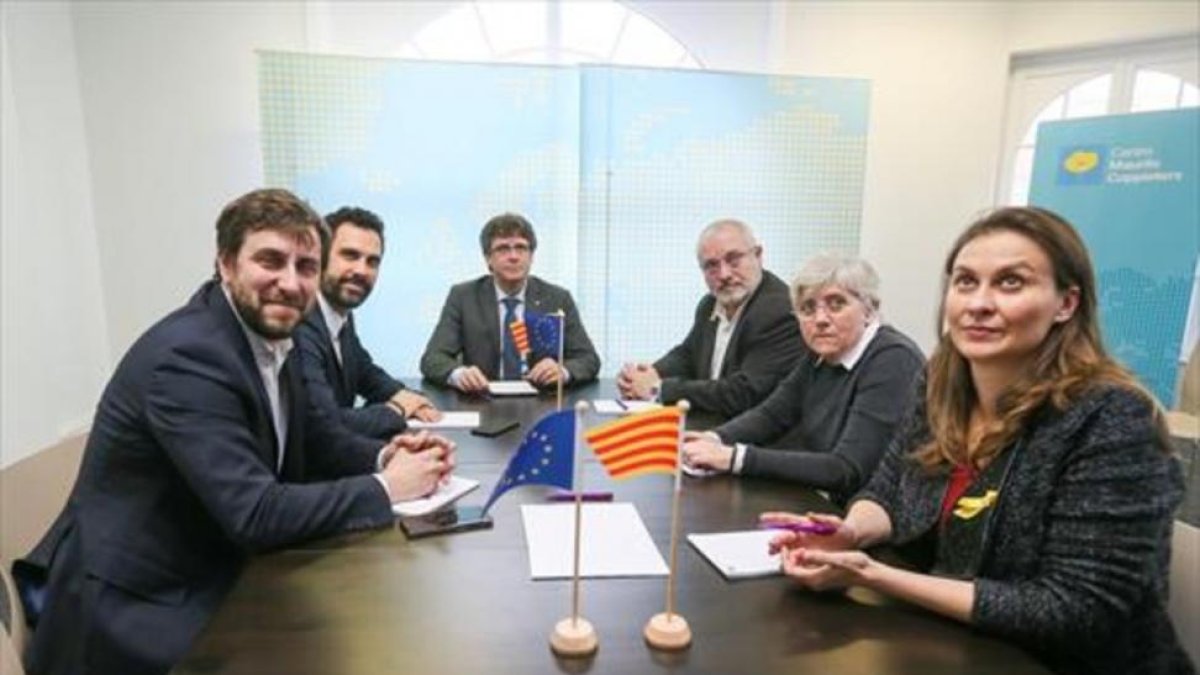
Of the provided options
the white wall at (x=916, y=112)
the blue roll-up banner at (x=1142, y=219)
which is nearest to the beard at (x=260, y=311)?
the white wall at (x=916, y=112)

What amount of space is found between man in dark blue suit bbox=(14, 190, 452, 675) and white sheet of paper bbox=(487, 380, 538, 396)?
1156 mm

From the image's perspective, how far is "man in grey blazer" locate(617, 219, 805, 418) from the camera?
2.58 meters

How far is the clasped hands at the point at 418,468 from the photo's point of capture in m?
1.58

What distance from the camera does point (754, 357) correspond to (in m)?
2.61

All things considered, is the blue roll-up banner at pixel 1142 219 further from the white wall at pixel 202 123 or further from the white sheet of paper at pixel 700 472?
the white sheet of paper at pixel 700 472

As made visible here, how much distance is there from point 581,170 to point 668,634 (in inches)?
129

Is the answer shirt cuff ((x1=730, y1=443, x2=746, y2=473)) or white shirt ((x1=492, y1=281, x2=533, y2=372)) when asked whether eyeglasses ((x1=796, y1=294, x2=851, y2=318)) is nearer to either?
shirt cuff ((x1=730, y1=443, x2=746, y2=473))

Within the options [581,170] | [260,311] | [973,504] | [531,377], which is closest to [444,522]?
[260,311]

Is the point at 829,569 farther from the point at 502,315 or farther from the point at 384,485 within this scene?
the point at 502,315

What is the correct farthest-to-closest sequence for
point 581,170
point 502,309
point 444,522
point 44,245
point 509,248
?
point 581,170, point 44,245, point 502,309, point 509,248, point 444,522

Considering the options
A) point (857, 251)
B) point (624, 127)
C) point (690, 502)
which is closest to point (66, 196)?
point (624, 127)

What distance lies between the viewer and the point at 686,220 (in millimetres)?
4152

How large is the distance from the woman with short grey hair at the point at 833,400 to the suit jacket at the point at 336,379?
98cm

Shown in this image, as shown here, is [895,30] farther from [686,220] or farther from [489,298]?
[489,298]
